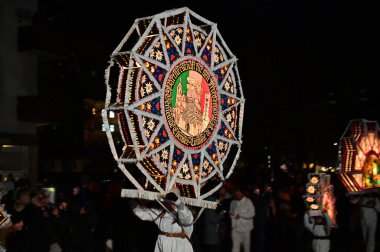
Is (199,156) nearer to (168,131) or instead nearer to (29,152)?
(168,131)

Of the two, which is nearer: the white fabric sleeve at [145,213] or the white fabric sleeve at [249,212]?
the white fabric sleeve at [145,213]

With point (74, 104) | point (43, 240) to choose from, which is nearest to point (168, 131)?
point (43, 240)

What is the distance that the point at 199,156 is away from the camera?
25.3ft

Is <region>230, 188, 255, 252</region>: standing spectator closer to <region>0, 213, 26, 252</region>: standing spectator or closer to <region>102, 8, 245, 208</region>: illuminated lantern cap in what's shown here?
<region>0, 213, 26, 252</region>: standing spectator

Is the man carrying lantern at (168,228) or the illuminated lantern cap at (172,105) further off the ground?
the illuminated lantern cap at (172,105)

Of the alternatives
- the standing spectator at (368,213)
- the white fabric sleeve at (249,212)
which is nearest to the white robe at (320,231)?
the white fabric sleeve at (249,212)

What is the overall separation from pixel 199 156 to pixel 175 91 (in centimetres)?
99

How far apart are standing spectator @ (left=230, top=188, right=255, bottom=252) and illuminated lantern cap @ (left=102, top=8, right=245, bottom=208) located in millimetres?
5928

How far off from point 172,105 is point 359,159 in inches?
376

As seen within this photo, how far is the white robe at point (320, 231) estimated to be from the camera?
11.8 m

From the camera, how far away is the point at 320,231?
39.3 ft

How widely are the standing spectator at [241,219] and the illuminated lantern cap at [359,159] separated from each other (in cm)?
273

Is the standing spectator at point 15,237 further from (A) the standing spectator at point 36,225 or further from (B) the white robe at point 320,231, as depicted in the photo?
(B) the white robe at point 320,231

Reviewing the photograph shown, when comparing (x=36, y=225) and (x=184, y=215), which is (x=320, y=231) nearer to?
(x=184, y=215)
